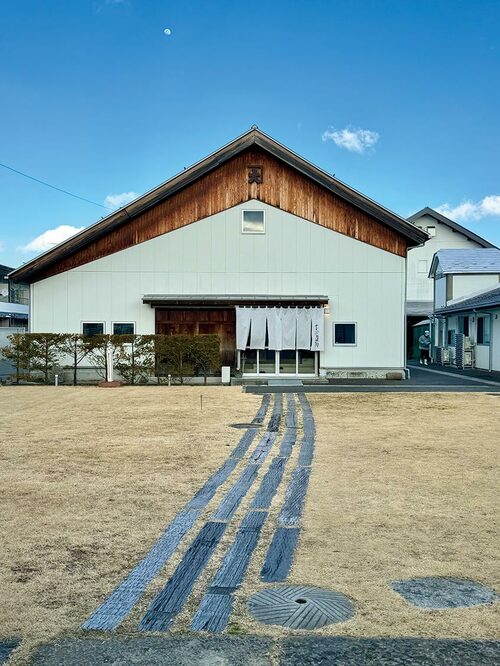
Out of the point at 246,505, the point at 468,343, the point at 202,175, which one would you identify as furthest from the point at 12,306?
the point at 246,505

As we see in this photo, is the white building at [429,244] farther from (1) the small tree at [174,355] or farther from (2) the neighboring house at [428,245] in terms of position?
(1) the small tree at [174,355]

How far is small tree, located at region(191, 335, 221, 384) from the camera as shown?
818 inches

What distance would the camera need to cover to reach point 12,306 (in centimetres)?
4831

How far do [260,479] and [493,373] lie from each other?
21617 mm

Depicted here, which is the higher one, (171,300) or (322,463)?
(171,300)

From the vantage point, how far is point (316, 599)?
4.03 meters

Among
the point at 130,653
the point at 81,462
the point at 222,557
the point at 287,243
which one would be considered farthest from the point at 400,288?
the point at 130,653

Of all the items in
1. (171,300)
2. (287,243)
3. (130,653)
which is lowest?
(130,653)

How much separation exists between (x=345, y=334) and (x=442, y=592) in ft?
59.5

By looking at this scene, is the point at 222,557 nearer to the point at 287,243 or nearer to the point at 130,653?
the point at 130,653

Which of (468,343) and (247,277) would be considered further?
(468,343)

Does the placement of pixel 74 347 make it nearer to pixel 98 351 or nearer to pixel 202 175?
pixel 98 351

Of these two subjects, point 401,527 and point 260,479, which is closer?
point 401,527

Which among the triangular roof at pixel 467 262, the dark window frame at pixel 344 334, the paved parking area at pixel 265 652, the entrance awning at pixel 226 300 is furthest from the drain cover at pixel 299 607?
the triangular roof at pixel 467 262
